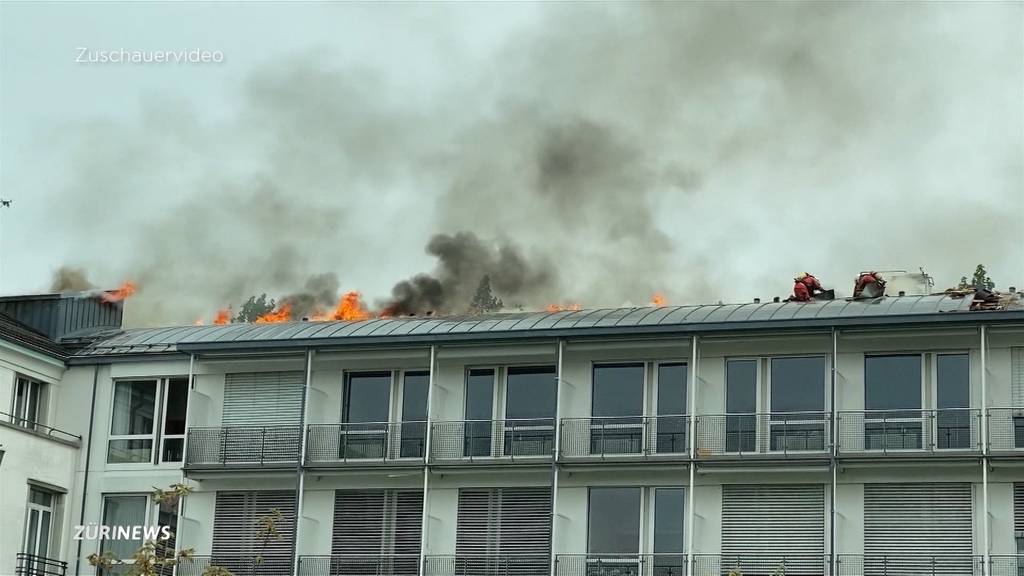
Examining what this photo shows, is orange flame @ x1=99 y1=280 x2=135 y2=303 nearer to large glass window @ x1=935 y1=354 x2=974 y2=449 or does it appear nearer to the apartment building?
the apartment building

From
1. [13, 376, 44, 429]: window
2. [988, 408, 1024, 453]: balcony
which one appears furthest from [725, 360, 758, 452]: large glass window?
[13, 376, 44, 429]: window

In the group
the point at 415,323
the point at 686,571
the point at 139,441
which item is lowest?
the point at 686,571

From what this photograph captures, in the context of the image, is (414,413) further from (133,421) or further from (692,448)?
(133,421)

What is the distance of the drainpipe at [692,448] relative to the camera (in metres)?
39.6

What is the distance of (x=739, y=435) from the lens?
4069 cm

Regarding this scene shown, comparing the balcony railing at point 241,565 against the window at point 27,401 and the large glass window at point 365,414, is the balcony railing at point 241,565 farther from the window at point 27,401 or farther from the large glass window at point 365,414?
the window at point 27,401

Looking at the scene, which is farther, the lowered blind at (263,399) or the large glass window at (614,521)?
the lowered blind at (263,399)

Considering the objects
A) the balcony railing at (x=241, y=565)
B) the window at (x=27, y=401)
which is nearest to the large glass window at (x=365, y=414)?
the balcony railing at (x=241, y=565)

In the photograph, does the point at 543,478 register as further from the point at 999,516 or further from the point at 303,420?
the point at 999,516

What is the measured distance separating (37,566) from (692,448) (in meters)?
17.1

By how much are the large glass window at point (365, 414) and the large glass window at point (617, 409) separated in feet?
17.6

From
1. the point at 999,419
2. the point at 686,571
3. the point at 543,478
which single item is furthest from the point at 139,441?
the point at 999,419

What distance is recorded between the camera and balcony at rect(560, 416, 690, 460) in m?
41.2

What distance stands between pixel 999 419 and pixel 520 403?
11466 millimetres
